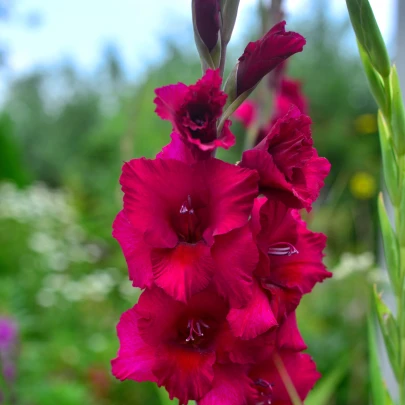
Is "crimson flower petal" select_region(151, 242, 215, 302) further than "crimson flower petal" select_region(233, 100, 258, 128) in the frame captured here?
No

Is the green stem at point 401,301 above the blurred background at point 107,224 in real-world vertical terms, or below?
above

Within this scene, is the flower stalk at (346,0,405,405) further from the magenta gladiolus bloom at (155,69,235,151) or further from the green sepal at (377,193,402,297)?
the magenta gladiolus bloom at (155,69,235,151)

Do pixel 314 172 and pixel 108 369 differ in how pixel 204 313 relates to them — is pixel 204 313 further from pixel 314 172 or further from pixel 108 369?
pixel 108 369

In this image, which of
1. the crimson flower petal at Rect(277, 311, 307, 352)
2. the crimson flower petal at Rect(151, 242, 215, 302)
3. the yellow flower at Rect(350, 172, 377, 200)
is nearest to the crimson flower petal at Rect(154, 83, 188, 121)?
the crimson flower petal at Rect(151, 242, 215, 302)

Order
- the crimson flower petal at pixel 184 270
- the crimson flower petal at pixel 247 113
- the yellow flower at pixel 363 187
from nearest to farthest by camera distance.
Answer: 1. the crimson flower petal at pixel 184 270
2. the crimson flower petal at pixel 247 113
3. the yellow flower at pixel 363 187

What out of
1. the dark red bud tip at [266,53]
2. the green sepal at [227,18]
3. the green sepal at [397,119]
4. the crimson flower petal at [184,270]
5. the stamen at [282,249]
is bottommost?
the stamen at [282,249]

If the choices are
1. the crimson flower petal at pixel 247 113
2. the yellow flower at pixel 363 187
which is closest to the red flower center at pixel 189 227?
the crimson flower petal at pixel 247 113

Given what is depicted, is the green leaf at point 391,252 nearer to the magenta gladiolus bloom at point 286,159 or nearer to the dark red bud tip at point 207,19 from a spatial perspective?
the magenta gladiolus bloom at point 286,159
